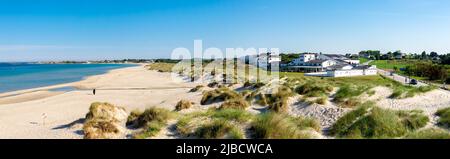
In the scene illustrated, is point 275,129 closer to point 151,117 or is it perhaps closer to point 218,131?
point 218,131

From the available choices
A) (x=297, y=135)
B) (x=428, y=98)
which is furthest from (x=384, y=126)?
(x=428, y=98)

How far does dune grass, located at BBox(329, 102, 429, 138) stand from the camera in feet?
27.8

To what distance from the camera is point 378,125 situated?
875 centimetres

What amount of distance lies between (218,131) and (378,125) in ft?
16.7

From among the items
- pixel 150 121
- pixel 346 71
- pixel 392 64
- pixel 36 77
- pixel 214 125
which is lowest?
pixel 36 77

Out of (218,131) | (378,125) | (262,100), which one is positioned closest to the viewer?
(218,131)

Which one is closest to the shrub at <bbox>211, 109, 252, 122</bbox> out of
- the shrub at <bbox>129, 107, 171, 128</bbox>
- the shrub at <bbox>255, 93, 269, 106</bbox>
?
the shrub at <bbox>129, 107, 171, 128</bbox>

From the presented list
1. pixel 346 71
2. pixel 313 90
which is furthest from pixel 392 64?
pixel 313 90

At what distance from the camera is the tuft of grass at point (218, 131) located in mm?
8016

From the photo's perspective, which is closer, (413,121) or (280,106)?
(413,121)

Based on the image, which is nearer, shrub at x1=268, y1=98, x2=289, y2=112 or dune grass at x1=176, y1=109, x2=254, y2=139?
dune grass at x1=176, y1=109, x2=254, y2=139

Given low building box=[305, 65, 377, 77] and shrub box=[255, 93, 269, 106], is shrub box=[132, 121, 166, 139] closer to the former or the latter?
shrub box=[255, 93, 269, 106]

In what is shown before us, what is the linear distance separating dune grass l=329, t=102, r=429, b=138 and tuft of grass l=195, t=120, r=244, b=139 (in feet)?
11.4
